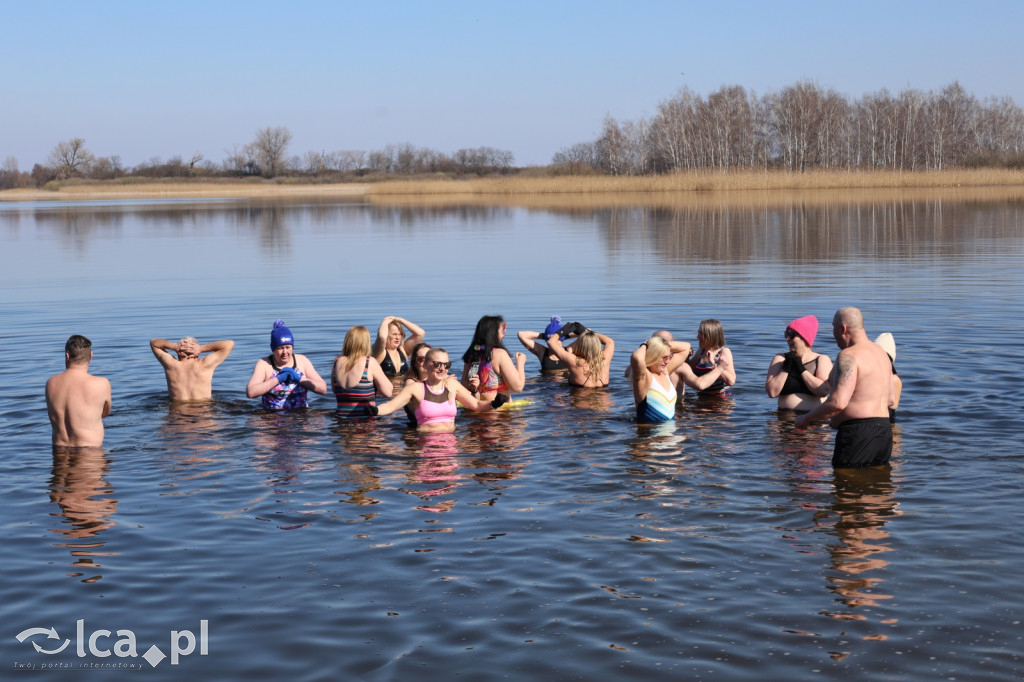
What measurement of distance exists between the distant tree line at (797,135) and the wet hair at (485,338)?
85833 mm

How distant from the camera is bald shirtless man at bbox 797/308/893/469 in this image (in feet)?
29.1

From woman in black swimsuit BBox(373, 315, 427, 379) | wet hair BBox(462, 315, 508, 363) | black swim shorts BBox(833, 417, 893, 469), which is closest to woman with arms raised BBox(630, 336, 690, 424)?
wet hair BBox(462, 315, 508, 363)

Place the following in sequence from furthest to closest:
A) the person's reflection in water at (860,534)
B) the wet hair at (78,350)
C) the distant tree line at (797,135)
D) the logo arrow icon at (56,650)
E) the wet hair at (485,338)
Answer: the distant tree line at (797,135) → the wet hair at (485,338) → the wet hair at (78,350) → the person's reflection in water at (860,534) → the logo arrow icon at (56,650)

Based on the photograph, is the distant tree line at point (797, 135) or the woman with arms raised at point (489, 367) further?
the distant tree line at point (797, 135)

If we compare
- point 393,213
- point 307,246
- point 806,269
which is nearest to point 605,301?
point 806,269

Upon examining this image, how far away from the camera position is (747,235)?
117 ft

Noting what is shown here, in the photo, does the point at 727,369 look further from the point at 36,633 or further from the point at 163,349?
the point at 36,633

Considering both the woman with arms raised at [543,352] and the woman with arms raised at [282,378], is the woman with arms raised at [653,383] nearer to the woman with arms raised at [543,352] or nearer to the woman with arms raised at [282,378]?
the woman with arms raised at [543,352]

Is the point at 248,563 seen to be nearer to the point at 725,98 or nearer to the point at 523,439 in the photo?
the point at 523,439

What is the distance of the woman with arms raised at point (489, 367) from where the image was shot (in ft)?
39.5

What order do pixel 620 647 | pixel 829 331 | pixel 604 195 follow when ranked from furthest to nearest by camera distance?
pixel 604 195 < pixel 829 331 < pixel 620 647

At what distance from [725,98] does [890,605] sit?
359ft

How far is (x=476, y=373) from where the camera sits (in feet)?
39.8

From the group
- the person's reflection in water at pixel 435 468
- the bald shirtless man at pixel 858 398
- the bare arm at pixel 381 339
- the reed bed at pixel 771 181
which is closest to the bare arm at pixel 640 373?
the person's reflection in water at pixel 435 468
